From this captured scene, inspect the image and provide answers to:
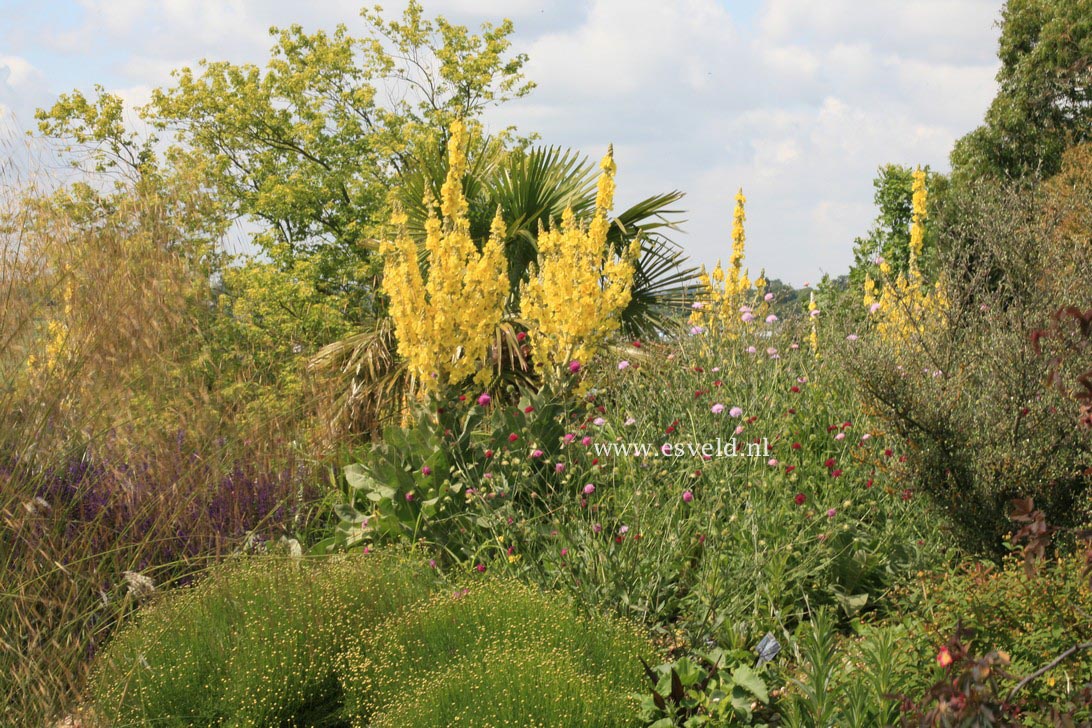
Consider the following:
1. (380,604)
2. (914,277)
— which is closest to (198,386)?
(380,604)

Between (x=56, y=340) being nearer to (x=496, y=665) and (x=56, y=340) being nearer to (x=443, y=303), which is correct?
(x=443, y=303)

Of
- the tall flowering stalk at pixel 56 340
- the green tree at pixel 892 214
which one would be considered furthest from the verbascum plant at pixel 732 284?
the green tree at pixel 892 214

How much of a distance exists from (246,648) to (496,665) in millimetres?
1097

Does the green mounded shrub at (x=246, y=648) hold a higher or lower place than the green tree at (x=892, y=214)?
lower

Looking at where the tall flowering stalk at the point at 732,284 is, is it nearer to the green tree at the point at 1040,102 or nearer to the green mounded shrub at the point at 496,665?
the green mounded shrub at the point at 496,665

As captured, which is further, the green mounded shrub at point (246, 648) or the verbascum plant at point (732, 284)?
the verbascum plant at point (732, 284)

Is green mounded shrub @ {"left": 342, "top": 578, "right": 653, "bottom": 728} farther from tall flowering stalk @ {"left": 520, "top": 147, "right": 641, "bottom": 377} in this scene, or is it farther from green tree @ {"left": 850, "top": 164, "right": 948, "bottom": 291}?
green tree @ {"left": 850, "top": 164, "right": 948, "bottom": 291}

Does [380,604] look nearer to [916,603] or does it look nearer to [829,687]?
[829,687]

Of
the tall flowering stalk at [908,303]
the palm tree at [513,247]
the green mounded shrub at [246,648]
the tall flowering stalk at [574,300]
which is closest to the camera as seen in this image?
the green mounded shrub at [246,648]

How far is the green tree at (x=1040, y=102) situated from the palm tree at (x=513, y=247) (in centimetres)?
1331

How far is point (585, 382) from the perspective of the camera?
664 centimetres

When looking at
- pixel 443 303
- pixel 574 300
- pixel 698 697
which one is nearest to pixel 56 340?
pixel 443 303

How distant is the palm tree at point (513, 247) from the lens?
374 inches

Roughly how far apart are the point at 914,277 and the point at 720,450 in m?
5.72
